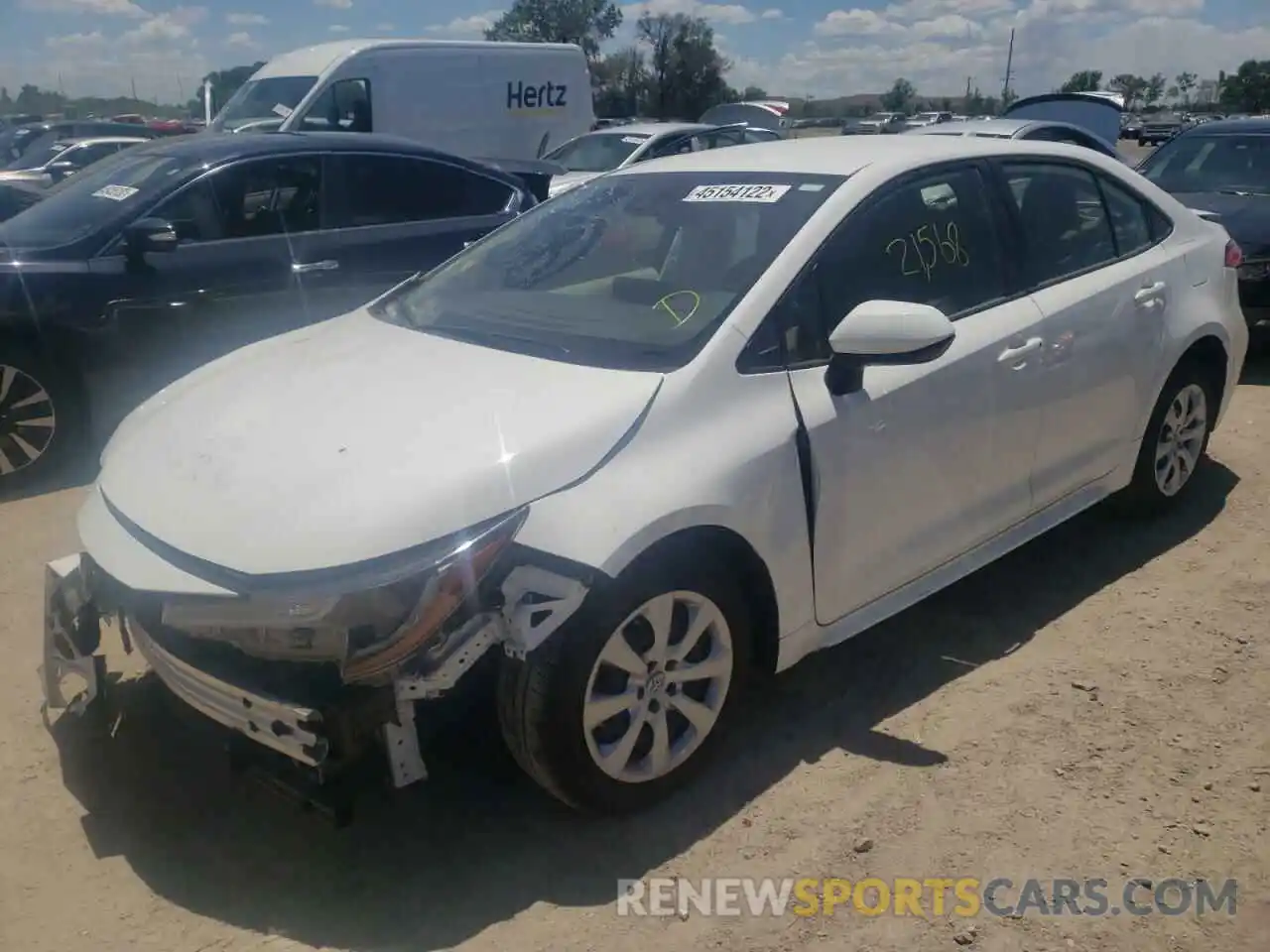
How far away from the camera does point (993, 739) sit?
3285 millimetres

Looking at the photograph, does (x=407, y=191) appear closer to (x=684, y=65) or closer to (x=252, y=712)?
(x=252, y=712)

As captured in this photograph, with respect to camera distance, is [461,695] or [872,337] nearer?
[461,695]

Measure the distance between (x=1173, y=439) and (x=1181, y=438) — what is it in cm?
8

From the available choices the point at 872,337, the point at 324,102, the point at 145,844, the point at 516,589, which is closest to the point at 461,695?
the point at 516,589

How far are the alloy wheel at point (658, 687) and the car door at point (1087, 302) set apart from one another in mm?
1578

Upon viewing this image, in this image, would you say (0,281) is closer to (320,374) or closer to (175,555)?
(320,374)

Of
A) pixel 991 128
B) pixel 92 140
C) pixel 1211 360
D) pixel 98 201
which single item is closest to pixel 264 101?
pixel 92 140

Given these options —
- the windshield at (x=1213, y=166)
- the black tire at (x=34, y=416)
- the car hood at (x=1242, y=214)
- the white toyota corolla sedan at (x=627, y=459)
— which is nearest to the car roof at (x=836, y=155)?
the white toyota corolla sedan at (x=627, y=459)

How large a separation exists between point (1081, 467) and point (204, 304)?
417cm

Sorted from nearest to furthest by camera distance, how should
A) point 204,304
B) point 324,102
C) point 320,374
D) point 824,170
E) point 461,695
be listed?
point 461,695 → point 320,374 → point 824,170 → point 204,304 → point 324,102

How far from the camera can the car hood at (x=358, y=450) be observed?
253 centimetres

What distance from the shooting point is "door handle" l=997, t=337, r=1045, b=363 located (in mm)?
3605

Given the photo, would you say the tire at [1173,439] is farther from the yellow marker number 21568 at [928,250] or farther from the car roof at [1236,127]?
the car roof at [1236,127]

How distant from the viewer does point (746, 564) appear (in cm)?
295
